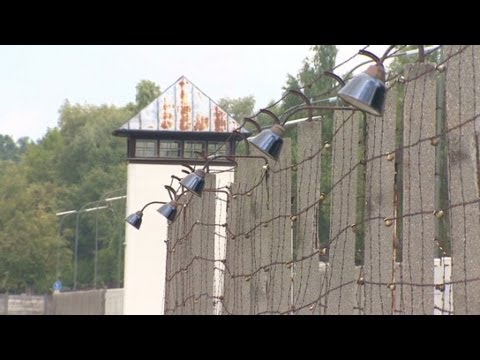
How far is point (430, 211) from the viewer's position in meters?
6.25

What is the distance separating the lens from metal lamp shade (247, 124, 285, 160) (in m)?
7.97

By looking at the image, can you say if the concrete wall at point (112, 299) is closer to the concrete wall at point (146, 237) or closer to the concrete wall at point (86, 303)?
the concrete wall at point (86, 303)

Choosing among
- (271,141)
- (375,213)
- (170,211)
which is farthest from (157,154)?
(375,213)

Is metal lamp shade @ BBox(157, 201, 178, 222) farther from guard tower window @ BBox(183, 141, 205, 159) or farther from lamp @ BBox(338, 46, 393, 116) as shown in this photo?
guard tower window @ BBox(183, 141, 205, 159)

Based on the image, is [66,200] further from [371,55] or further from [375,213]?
[371,55]

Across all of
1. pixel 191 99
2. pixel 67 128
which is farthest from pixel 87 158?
pixel 191 99

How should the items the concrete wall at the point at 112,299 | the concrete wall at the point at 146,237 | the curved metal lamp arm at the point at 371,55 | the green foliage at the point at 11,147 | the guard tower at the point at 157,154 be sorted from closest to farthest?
the curved metal lamp arm at the point at 371,55 < the concrete wall at the point at 146,237 < the guard tower at the point at 157,154 < the concrete wall at the point at 112,299 < the green foliage at the point at 11,147

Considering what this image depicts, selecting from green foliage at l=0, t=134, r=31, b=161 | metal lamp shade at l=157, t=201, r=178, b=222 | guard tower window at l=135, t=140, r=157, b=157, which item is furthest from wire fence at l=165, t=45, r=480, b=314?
green foliage at l=0, t=134, r=31, b=161

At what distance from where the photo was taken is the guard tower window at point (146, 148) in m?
41.6

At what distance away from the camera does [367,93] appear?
19.4ft

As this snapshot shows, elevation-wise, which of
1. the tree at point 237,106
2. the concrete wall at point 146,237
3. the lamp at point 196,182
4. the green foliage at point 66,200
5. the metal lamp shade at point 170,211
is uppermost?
the tree at point 237,106

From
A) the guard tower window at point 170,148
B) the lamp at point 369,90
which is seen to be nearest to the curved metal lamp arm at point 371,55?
the lamp at point 369,90
